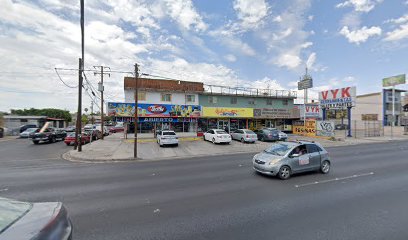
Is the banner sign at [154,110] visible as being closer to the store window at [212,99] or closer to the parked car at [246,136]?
the store window at [212,99]

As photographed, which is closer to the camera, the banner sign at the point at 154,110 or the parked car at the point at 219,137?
the parked car at the point at 219,137

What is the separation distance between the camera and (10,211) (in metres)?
2.46

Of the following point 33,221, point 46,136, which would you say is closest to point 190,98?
point 46,136

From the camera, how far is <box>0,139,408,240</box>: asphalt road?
412cm

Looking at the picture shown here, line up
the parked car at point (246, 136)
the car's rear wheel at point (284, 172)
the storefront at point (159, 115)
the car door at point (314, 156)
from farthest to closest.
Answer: the storefront at point (159, 115), the parked car at point (246, 136), the car door at point (314, 156), the car's rear wheel at point (284, 172)

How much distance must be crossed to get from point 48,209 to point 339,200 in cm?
720

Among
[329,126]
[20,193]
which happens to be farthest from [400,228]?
[329,126]

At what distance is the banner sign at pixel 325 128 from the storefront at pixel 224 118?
1049 cm

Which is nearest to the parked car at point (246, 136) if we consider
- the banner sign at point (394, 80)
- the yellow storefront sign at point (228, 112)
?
the yellow storefront sign at point (228, 112)

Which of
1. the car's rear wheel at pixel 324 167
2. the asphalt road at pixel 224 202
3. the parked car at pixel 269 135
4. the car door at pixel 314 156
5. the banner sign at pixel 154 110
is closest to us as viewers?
the asphalt road at pixel 224 202

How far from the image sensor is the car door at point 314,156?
8719mm

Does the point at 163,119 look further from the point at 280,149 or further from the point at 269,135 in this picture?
the point at 280,149

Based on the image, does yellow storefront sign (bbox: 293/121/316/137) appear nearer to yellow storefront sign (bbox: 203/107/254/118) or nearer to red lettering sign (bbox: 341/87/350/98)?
red lettering sign (bbox: 341/87/350/98)

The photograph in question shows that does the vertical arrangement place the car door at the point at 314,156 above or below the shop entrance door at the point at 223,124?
below
